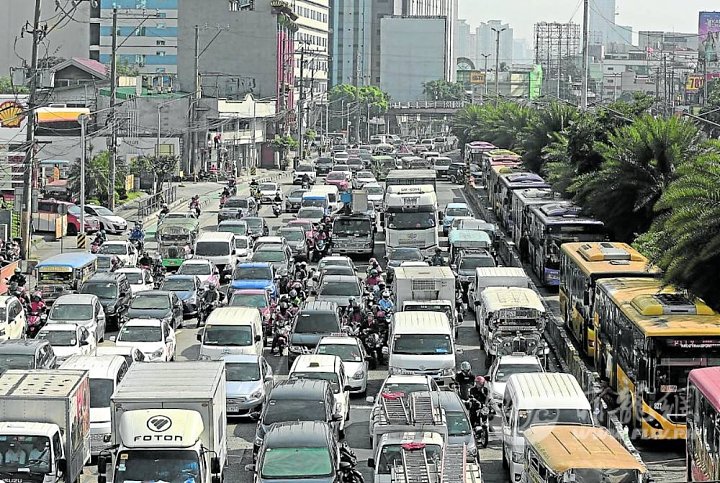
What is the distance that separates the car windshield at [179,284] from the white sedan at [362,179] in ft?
121

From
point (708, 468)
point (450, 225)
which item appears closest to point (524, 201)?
point (450, 225)

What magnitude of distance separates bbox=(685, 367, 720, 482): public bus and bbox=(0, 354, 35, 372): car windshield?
12226 mm

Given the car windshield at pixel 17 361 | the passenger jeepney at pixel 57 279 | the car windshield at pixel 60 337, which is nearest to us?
the car windshield at pixel 17 361

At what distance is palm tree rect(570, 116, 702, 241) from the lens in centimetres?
4491

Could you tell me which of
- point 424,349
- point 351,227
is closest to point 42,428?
point 424,349

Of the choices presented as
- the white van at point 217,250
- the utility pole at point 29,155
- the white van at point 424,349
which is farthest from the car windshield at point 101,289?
the utility pole at point 29,155

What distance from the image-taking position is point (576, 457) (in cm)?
1827

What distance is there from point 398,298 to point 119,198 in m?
44.2

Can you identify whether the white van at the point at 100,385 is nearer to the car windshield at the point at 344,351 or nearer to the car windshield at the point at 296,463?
the car windshield at the point at 296,463

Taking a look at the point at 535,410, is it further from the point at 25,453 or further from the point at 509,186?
the point at 509,186

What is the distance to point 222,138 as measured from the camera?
108m

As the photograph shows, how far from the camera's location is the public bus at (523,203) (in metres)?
51.7

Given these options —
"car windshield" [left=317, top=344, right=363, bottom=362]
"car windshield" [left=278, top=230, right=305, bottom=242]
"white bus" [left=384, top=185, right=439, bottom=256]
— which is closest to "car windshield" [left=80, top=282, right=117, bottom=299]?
"car windshield" [left=317, top=344, right=363, bottom=362]

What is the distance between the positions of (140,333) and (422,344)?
21.1 feet
